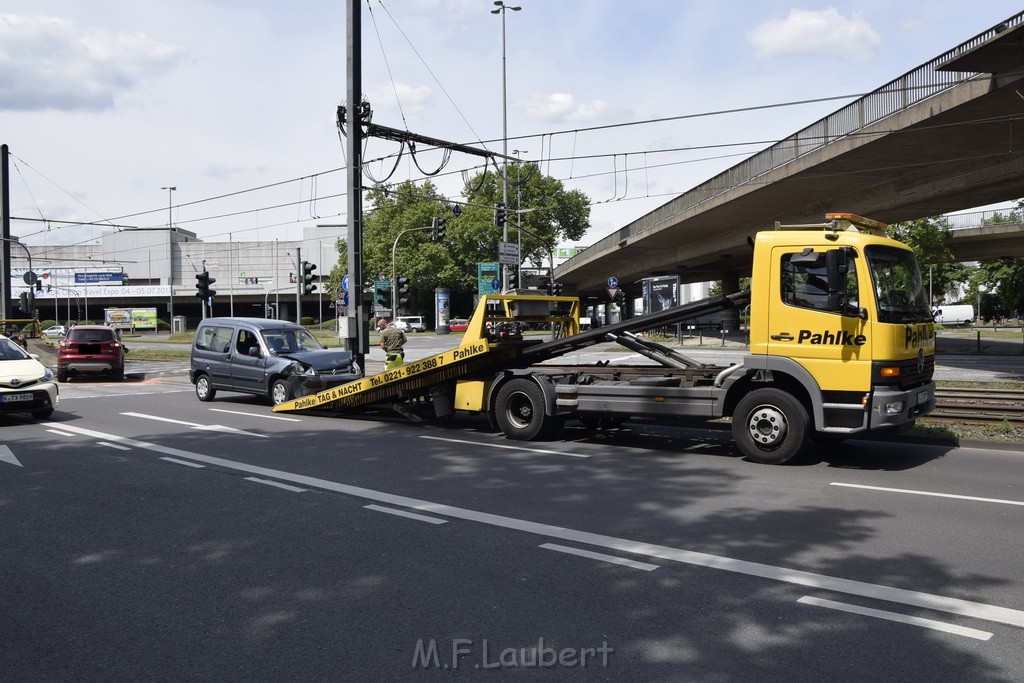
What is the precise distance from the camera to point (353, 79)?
18297 mm

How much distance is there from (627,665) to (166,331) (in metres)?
97.4

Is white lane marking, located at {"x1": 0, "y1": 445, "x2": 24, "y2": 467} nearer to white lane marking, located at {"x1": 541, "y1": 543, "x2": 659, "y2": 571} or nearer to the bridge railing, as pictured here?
→ white lane marking, located at {"x1": 541, "y1": 543, "x2": 659, "y2": 571}

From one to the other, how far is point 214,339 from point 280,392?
2.60 metres

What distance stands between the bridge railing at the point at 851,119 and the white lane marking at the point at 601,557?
43.6ft

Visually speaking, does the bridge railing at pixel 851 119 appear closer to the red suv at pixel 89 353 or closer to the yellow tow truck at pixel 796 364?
the yellow tow truck at pixel 796 364

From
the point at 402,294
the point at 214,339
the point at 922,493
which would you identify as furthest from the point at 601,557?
the point at 402,294

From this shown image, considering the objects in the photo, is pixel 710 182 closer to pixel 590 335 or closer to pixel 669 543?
pixel 590 335

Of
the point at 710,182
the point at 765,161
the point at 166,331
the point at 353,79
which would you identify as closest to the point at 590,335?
the point at 353,79

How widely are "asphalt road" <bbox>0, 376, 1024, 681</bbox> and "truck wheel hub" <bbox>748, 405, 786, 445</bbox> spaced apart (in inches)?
16.4

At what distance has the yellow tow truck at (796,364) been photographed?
8820 mm

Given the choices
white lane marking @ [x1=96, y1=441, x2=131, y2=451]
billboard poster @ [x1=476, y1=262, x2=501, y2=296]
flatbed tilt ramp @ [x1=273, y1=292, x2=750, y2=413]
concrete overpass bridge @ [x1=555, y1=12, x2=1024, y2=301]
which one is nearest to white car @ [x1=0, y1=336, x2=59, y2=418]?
white lane marking @ [x1=96, y1=441, x2=131, y2=451]

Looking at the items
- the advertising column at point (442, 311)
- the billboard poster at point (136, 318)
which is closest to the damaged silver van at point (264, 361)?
the advertising column at point (442, 311)

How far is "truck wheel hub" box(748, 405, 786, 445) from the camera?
30.3ft

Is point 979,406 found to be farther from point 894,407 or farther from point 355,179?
point 355,179
